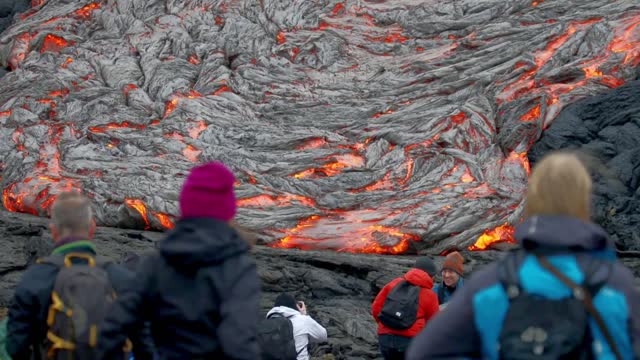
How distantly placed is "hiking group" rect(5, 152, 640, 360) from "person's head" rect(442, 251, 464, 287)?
15.9ft

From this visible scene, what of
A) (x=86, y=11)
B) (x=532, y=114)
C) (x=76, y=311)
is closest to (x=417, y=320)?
(x=76, y=311)

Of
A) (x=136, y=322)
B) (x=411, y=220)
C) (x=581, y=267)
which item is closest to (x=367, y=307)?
(x=411, y=220)

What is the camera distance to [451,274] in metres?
12.6

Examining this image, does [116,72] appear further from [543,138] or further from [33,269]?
[33,269]

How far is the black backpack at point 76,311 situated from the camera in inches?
267

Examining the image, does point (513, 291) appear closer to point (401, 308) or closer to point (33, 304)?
point (33, 304)

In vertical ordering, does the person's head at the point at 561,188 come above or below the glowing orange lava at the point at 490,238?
above

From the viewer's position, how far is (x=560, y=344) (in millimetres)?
4363

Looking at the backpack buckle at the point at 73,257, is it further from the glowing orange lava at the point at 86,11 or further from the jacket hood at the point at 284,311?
the glowing orange lava at the point at 86,11

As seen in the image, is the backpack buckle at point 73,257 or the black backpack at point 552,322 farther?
the backpack buckle at point 73,257

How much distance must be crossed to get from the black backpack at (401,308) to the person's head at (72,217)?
515 cm

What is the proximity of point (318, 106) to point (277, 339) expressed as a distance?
1680 cm

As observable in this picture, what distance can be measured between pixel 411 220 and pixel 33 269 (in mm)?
15893

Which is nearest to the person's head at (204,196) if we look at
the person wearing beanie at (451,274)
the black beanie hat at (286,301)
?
the black beanie hat at (286,301)
